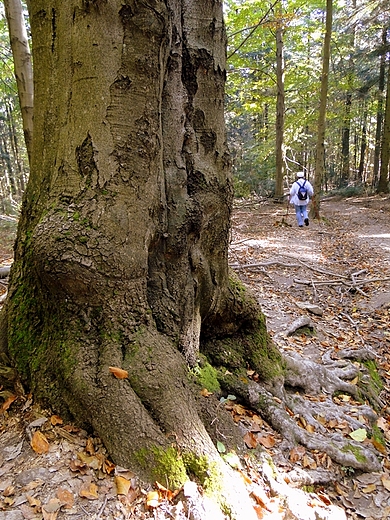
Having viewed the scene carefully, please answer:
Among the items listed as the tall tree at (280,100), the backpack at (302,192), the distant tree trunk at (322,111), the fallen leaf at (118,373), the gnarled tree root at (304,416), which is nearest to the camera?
the fallen leaf at (118,373)

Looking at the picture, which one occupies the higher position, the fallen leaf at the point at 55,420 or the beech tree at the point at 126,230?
the beech tree at the point at 126,230

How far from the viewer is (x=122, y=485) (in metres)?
1.94

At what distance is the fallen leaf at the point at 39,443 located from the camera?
82.8 inches

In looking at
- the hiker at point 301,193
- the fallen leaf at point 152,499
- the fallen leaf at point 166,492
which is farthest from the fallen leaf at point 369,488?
the hiker at point 301,193

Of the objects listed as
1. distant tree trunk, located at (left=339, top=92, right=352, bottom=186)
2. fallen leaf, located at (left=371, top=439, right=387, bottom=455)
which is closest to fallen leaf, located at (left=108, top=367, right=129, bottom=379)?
fallen leaf, located at (left=371, top=439, right=387, bottom=455)

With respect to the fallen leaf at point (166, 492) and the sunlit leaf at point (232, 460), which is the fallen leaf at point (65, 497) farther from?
the sunlit leaf at point (232, 460)

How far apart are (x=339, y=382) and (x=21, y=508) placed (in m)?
3.15

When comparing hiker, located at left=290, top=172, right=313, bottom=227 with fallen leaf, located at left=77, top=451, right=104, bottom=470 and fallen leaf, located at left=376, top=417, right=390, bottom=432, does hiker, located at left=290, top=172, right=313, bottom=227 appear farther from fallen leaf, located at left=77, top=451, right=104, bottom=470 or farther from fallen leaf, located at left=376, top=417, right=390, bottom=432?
fallen leaf, located at left=77, top=451, right=104, bottom=470

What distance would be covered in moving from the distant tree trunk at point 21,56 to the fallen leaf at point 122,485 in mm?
5055

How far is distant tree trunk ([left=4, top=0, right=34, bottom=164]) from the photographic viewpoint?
5.54m

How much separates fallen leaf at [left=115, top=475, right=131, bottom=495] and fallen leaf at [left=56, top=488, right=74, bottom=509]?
0.75ft

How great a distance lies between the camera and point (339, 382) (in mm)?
3859

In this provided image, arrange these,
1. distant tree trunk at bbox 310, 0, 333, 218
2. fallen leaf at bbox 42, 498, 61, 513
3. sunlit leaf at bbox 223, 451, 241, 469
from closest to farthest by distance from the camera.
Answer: fallen leaf at bbox 42, 498, 61, 513, sunlit leaf at bbox 223, 451, 241, 469, distant tree trunk at bbox 310, 0, 333, 218

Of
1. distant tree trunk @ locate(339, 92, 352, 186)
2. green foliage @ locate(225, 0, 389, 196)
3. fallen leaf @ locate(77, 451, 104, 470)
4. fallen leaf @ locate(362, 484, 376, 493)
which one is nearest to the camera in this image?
fallen leaf @ locate(77, 451, 104, 470)
